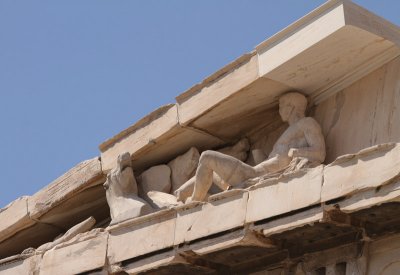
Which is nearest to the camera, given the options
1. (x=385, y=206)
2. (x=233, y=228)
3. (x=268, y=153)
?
(x=385, y=206)

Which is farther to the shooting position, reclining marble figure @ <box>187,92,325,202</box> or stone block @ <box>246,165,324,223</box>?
reclining marble figure @ <box>187,92,325,202</box>

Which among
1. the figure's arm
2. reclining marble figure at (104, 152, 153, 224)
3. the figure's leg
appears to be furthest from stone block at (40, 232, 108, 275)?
the figure's arm

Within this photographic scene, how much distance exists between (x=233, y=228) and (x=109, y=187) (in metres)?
1.77

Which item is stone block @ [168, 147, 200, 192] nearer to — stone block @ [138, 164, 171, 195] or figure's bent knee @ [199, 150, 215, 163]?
stone block @ [138, 164, 171, 195]

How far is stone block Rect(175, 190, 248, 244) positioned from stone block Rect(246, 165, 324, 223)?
10cm

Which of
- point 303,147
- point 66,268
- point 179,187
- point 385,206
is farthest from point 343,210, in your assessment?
point 66,268

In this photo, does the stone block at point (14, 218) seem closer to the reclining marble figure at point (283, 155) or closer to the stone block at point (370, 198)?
the reclining marble figure at point (283, 155)

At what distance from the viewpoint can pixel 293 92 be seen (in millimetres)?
12555

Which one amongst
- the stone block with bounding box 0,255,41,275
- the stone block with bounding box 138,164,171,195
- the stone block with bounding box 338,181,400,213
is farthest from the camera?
the stone block with bounding box 0,255,41,275

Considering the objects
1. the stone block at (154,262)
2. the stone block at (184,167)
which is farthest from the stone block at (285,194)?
the stone block at (184,167)

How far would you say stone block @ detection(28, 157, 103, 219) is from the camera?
13.6m

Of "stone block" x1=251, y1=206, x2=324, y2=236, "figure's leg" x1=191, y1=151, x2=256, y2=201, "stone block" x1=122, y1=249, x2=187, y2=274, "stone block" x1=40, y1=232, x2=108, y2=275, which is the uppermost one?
"figure's leg" x1=191, y1=151, x2=256, y2=201

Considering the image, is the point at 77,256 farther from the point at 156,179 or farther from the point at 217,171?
the point at 217,171

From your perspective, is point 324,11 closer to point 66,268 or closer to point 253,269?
point 253,269
